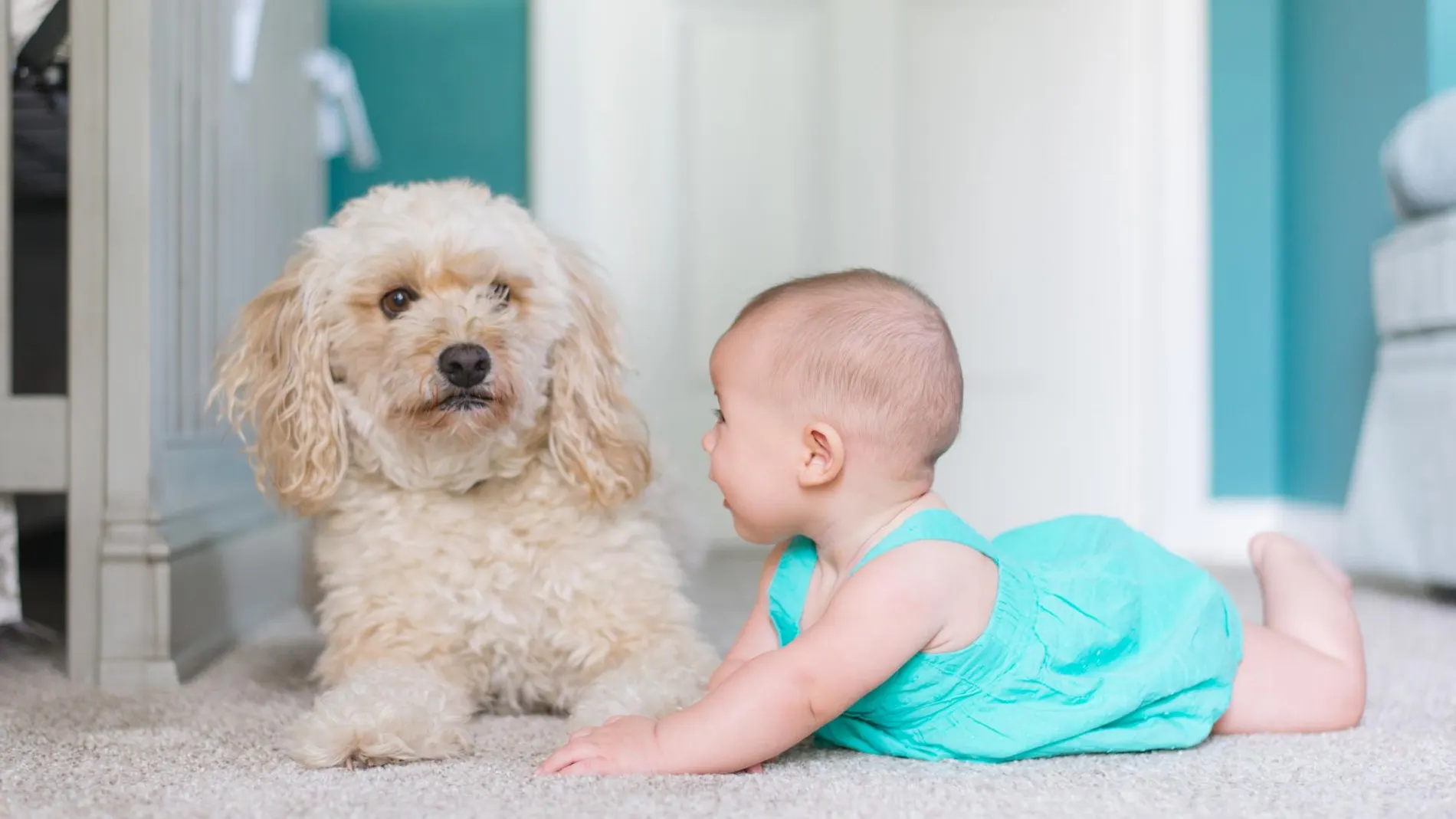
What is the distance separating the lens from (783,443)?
1.09 m

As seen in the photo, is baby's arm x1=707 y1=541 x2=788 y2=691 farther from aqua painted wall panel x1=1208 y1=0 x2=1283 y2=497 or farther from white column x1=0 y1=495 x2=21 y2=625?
aqua painted wall panel x1=1208 y1=0 x2=1283 y2=497

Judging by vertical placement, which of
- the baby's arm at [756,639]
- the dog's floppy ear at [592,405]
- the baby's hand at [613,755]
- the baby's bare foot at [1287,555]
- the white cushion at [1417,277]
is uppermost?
the white cushion at [1417,277]

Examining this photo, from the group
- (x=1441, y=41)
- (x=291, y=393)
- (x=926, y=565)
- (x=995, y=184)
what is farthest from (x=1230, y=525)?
(x=291, y=393)

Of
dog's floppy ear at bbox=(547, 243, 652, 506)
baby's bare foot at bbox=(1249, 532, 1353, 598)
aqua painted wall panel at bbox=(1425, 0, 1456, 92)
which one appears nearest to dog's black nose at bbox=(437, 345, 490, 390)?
dog's floppy ear at bbox=(547, 243, 652, 506)

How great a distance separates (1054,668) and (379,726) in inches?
24.3

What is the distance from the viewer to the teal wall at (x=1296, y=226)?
2793 millimetres

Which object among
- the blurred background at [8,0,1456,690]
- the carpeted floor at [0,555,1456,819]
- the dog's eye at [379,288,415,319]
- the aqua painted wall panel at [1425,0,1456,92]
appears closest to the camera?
the carpeted floor at [0,555,1456,819]

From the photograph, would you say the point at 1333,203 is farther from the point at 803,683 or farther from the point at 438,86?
the point at 803,683

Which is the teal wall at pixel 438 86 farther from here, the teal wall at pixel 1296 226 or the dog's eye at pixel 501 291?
the teal wall at pixel 1296 226

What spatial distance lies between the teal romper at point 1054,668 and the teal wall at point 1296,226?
74.7 inches

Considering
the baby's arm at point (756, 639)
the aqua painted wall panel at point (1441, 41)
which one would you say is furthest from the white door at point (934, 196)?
the baby's arm at point (756, 639)

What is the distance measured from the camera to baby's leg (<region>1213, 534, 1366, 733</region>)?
1.22 m

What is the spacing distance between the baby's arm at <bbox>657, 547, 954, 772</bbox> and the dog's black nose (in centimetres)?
47

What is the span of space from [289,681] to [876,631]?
92 cm
